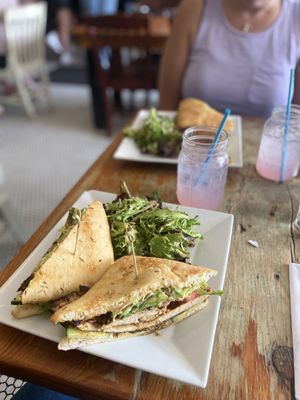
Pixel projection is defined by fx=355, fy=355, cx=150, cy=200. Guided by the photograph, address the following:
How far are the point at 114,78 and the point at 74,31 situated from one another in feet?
1.42

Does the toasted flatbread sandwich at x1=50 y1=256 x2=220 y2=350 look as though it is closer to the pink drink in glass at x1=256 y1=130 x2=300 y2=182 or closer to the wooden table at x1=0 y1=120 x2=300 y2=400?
the wooden table at x1=0 y1=120 x2=300 y2=400

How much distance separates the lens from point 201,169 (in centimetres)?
86

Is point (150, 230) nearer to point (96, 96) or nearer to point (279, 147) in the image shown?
point (279, 147)

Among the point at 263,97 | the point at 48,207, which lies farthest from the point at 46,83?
the point at 263,97

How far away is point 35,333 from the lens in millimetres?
542

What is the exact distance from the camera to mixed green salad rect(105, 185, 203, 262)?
665 millimetres

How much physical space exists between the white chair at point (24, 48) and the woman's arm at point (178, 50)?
207cm

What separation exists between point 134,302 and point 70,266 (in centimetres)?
14

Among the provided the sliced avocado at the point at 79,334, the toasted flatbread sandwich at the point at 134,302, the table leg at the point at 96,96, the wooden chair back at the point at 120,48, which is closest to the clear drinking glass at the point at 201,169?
the toasted flatbread sandwich at the point at 134,302

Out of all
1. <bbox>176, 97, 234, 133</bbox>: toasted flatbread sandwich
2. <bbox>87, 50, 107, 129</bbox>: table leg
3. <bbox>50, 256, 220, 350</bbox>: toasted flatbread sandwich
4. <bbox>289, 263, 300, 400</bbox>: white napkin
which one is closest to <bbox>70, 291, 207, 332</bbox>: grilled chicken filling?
<bbox>50, 256, 220, 350</bbox>: toasted flatbread sandwich

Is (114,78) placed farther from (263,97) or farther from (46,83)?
(263,97)

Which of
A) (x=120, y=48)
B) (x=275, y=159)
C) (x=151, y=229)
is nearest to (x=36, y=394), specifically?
(x=151, y=229)

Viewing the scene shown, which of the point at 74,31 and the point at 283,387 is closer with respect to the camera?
the point at 283,387

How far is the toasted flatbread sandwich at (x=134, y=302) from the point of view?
1.70 feet
